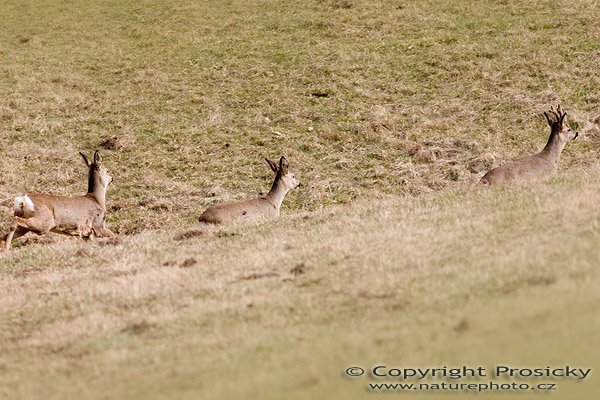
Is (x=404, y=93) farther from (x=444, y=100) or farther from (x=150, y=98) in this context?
(x=150, y=98)

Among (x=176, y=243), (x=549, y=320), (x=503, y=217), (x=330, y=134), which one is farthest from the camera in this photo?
(x=330, y=134)

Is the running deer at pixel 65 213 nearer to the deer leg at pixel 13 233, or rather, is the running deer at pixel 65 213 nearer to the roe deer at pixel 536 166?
the deer leg at pixel 13 233

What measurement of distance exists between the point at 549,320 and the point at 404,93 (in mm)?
21248

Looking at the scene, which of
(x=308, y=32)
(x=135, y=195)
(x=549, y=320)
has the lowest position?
(x=135, y=195)

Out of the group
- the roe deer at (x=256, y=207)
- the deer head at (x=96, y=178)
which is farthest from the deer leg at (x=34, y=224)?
the roe deer at (x=256, y=207)

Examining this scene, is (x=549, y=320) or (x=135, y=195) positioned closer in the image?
(x=549, y=320)

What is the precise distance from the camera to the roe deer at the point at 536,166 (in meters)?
17.1

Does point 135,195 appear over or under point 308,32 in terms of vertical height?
under

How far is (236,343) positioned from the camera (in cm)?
858

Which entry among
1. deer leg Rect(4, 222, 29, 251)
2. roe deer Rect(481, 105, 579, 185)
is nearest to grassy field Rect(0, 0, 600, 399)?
deer leg Rect(4, 222, 29, 251)

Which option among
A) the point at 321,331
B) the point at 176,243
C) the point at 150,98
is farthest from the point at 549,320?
the point at 150,98

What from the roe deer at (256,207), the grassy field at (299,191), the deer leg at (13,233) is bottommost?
the deer leg at (13,233)

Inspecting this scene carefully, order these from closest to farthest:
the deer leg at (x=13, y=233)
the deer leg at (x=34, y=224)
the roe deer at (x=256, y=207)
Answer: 1. the deer leg at (x=13, y=233)
2. the deer leg at (x=34, y=224)
3. the roe deer at (x=256, y=207)

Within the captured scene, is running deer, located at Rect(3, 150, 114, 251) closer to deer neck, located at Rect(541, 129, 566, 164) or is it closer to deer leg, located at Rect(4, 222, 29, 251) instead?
deer leg, located at Rect(4, 222, 29, 251)
